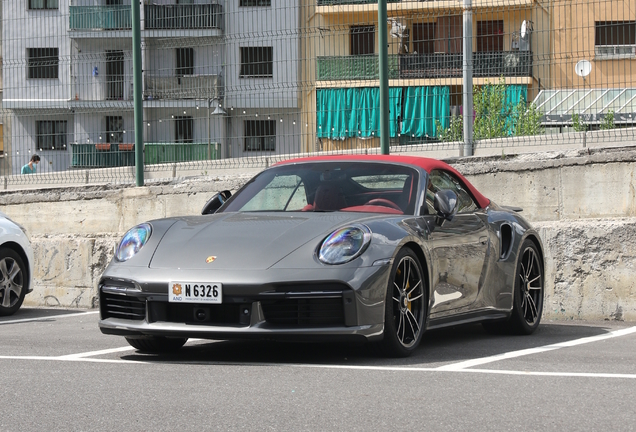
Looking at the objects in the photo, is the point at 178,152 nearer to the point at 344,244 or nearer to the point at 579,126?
the point at 579,126

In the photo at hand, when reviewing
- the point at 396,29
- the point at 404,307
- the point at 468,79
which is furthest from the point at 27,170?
the point at 404,307

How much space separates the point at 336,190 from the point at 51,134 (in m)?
7.66

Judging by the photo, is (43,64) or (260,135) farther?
(43,64)

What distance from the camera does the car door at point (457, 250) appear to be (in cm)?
648

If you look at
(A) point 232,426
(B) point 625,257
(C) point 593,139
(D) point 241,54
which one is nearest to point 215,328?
(A) point 232,426

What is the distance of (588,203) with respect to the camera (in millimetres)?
9844

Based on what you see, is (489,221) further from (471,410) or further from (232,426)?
(232,426)

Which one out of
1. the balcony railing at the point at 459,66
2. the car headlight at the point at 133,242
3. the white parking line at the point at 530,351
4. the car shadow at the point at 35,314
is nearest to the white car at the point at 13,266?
the car shadow at the point at 35,314

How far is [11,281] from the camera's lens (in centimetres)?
970

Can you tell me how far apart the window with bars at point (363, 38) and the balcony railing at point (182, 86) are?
72.2 inches

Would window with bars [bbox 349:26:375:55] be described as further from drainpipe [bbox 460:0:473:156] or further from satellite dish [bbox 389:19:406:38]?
drainpipe [bbox 460:0:473:156]

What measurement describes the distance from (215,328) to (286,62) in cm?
699

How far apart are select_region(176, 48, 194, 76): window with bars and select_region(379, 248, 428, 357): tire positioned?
24.3ft

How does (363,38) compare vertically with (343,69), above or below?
above
